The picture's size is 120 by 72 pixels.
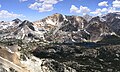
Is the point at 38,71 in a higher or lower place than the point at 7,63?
lower

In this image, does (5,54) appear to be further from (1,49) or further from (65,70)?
(65,70)

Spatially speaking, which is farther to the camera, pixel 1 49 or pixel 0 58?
pixel 1 49

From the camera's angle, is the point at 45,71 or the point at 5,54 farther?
the point at 45,71

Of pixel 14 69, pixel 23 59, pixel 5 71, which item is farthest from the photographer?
pixel 23 59

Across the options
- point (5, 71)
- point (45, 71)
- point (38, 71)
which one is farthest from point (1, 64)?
point (45, 71)

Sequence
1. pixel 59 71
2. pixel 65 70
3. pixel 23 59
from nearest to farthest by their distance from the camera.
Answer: pixel 23 59 → pixel 59 71 → pixel 65 70

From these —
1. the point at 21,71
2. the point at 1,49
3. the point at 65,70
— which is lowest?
the point at 65,70

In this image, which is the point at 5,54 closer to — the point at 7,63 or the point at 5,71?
the point at 7,63

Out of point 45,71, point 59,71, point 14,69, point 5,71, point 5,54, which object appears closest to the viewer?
point 5,71

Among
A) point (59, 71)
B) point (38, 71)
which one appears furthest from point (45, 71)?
point (59, 71)
